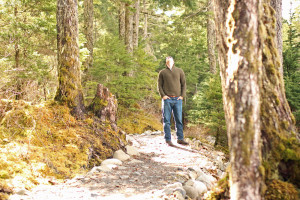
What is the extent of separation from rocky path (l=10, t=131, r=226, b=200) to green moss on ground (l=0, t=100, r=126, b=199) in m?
0.30

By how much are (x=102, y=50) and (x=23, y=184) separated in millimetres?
7417

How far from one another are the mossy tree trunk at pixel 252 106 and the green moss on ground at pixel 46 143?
9.01 feet

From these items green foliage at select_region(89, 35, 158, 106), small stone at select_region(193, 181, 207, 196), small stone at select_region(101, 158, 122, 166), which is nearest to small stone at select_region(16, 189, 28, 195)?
small stone at select_region(101, 158, 122, 166)

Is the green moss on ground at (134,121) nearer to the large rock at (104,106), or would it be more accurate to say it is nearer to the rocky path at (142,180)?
the large rock at (104,106)

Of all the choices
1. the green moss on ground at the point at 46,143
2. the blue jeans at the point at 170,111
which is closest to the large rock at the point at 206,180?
the green moss on ground at the point at 46,143

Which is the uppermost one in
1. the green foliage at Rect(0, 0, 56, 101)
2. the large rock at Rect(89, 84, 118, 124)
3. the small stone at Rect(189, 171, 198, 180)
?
the green foliage at Rect(0, 0, 56, 101)

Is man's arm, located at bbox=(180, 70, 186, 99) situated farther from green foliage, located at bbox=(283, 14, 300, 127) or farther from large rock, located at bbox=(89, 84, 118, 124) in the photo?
green foliage, located at bbox=(283, 14, 300, 127)

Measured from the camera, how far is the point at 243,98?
2.06 meters

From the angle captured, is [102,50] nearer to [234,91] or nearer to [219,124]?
[219,124]

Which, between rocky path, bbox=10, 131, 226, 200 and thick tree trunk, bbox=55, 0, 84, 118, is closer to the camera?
rocky path, bbox=10, 131, 226, 200

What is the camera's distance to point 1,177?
3.31 metres

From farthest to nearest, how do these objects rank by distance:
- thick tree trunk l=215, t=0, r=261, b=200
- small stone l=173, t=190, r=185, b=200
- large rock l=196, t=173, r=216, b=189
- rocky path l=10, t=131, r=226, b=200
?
large rock l=196, t=173, r=216, b=189, rocky path l=10, t=131, r=226, b=200, small stone l=173, t=190, r=185, b=200, thick tree trunk l=215, t=0, r=261, b=200

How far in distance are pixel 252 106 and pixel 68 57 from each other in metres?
4.55

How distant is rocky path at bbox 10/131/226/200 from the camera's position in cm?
316
